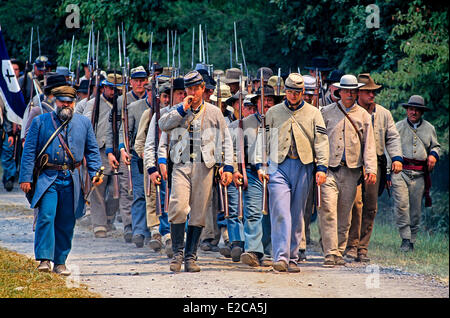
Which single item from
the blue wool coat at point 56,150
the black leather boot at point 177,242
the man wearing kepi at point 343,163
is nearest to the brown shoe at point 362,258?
the man wearing kepi at point 343,163

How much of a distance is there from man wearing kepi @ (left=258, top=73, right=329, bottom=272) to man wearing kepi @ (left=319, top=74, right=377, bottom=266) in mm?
789

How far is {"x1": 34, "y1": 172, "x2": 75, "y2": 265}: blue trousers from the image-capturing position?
9.86m

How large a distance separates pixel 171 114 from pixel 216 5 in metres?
10.9

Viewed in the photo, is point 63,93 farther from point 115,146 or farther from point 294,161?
point 115,146

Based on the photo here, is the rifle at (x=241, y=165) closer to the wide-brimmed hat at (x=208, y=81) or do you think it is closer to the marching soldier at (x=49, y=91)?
the wide-brimmed hat at (x=208, y=81)

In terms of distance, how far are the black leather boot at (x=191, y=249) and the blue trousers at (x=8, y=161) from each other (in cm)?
855

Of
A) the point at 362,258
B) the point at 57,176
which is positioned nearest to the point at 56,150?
the point at 57,176

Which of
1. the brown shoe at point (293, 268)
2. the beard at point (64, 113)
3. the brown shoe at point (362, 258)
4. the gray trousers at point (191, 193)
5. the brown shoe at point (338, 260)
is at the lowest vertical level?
the brown shoe at point (362, 258)

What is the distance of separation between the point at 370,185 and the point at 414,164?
2136 mm

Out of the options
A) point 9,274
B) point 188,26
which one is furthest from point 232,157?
point 188,26

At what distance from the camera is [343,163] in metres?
11.6

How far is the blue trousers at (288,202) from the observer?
10.5 meters

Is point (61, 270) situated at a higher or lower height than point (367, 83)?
lower

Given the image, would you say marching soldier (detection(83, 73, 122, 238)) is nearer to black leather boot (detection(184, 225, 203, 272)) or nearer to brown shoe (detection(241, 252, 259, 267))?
A: brown shoe (detection(241, 252, 259, 267))
